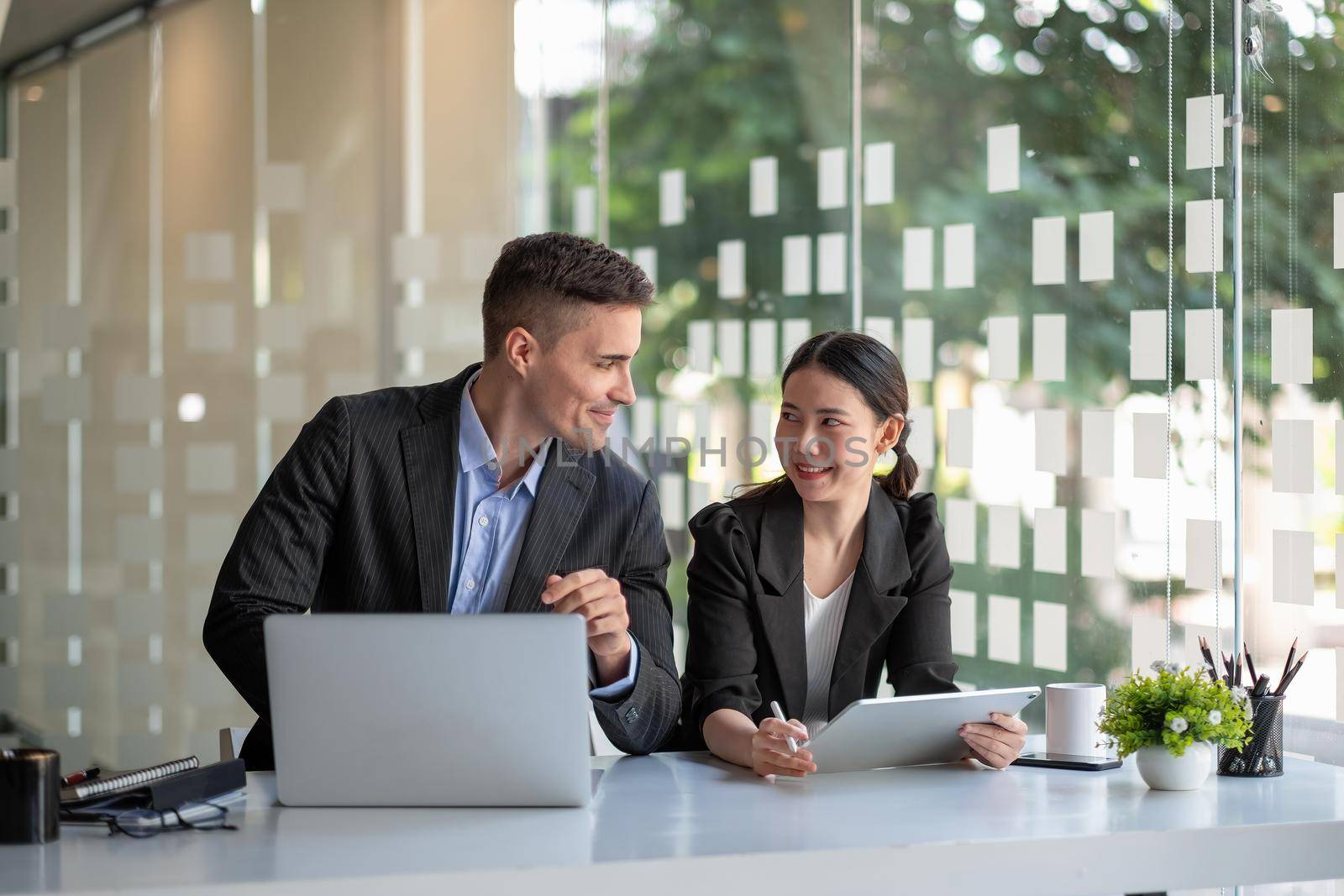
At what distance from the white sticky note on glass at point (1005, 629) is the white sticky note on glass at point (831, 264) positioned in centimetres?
105

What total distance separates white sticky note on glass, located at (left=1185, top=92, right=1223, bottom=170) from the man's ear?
142cm

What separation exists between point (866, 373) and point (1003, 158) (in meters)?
1.19

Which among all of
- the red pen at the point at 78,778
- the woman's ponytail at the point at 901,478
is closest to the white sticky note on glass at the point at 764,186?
the woman's ponytail at the point at 901,478

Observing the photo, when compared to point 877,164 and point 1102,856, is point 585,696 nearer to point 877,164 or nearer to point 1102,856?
point 1102,856

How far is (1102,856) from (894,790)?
306mm

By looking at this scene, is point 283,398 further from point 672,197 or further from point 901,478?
point 901,478

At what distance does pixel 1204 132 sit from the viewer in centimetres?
268

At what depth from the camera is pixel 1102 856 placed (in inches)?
59.2

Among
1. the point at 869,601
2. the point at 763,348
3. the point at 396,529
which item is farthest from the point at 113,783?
the point at 763,348

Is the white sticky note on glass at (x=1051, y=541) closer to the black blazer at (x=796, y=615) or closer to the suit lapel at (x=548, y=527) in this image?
the black blazer at (x=796, y=615)

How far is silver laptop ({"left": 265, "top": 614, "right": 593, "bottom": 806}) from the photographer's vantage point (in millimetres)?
1532

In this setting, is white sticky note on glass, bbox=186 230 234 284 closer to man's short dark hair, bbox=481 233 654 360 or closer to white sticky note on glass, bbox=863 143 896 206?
white sticky note on glass, bbox=863 143 896 206

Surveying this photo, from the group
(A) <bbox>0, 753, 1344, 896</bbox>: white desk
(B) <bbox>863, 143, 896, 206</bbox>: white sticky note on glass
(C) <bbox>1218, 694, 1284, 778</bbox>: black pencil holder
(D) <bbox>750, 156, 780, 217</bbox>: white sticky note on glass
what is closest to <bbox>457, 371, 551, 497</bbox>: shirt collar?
(A) <bbox>0, 753, 1344, 896</bbox>: white desk

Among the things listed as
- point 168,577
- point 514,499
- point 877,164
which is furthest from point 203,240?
point 514,499
